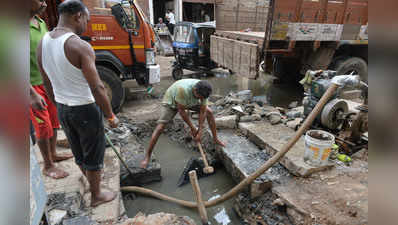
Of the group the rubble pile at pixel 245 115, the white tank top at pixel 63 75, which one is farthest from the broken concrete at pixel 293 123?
the white tank top at pixel 63 75

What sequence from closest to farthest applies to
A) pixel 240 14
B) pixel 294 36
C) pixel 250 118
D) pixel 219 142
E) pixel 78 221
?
1. pixel 78 221
2. pixel 219 142
3. pixel 250 118
4. pixel 294 36
5. pixel 240 14

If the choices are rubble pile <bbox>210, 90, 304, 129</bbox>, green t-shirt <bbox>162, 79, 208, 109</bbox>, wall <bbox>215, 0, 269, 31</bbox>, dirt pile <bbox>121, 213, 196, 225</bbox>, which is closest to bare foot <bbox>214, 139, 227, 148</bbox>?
rubble pile <bbox>210, 90, 304, 129</bbox>

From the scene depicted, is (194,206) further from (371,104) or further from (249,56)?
(249,56)

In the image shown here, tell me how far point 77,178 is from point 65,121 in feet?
2.91

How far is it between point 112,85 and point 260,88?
504cm

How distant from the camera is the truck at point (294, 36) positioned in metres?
4.69

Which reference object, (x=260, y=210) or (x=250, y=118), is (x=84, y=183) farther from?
(x=250, y=118)

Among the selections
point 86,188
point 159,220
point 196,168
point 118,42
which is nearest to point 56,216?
point 86,188

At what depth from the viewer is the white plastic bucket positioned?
2.76 metres

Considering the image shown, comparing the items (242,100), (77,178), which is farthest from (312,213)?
(242,100)

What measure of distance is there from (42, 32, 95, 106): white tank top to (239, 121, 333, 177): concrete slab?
100 inches

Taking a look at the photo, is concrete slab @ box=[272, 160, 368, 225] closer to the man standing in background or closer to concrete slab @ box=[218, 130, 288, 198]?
concrete slab @ box=[218, 130, 288, 198]

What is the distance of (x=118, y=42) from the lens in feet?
15.3

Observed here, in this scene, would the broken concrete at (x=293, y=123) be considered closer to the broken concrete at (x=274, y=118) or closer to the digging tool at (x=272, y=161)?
the broken concrete at (x=274, y=118)
